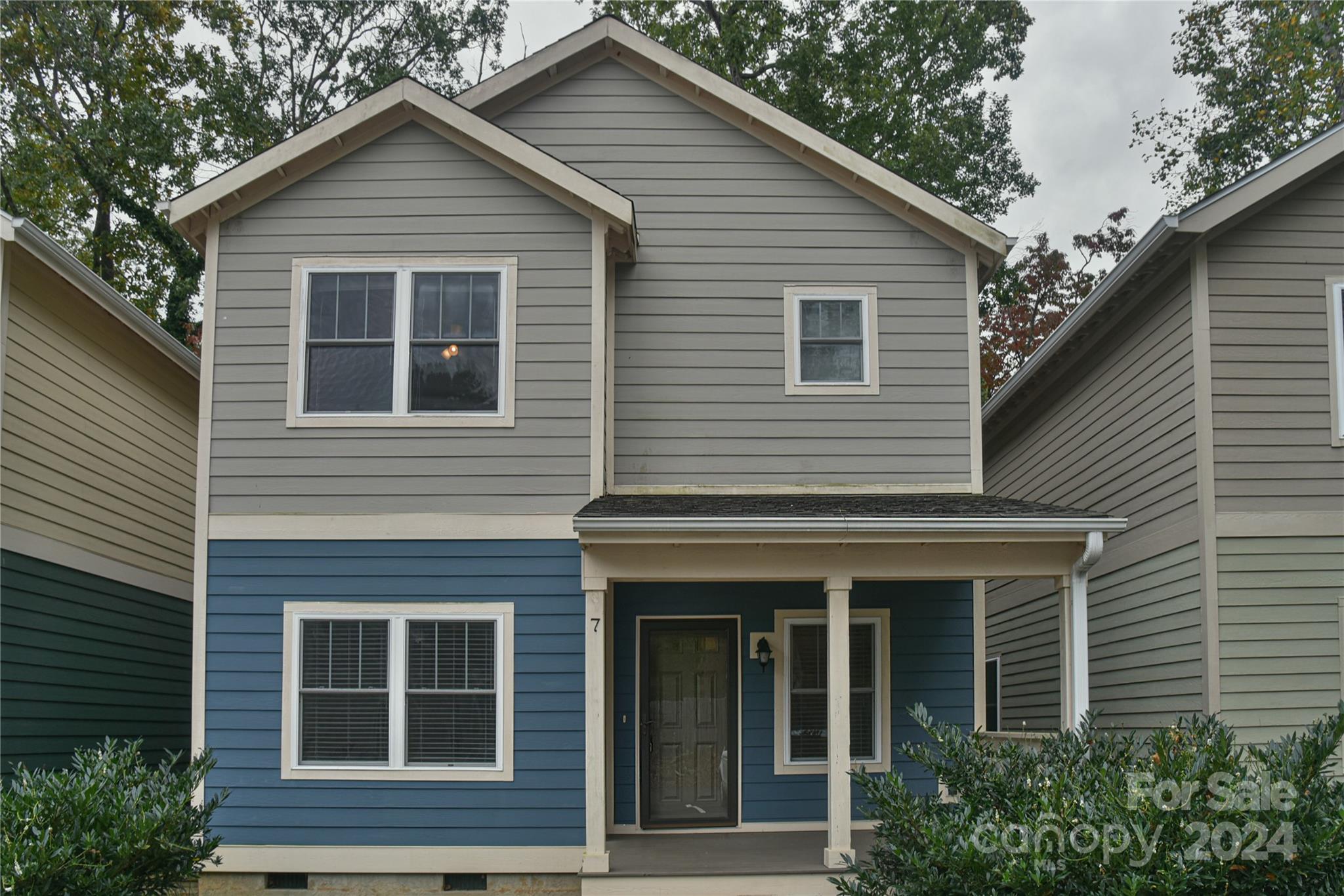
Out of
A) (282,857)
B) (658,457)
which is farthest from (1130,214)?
(282,857)

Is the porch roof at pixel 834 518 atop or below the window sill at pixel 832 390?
below

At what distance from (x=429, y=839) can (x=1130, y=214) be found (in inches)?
938

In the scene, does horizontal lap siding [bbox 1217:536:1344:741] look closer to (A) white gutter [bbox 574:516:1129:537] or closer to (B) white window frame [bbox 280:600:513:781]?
(A) white gutter [bbox 574:516:1129:537]

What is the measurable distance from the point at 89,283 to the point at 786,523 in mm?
6356

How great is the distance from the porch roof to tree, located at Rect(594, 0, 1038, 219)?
12682 millimetres

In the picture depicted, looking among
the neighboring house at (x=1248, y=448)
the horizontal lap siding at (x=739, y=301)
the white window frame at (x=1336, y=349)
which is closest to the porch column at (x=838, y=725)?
the horizontal lap siding at (x=739, y=301)

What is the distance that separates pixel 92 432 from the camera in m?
11.4

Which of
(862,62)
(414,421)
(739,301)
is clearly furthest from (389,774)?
(862,62)

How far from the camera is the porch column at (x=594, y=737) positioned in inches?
359

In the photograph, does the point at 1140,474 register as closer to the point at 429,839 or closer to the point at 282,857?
the point at 429,839

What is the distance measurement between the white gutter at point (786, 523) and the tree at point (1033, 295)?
15841mm

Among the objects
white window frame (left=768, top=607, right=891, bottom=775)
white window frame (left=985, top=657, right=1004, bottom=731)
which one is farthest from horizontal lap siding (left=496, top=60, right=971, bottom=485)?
white window frame (left=985, top=657, right=1004, bottom=731)

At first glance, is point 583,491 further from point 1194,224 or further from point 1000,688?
point 1000,688

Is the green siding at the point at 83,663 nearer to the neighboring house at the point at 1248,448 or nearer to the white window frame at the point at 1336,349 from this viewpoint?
the neighboring house at the point at 1248,448
